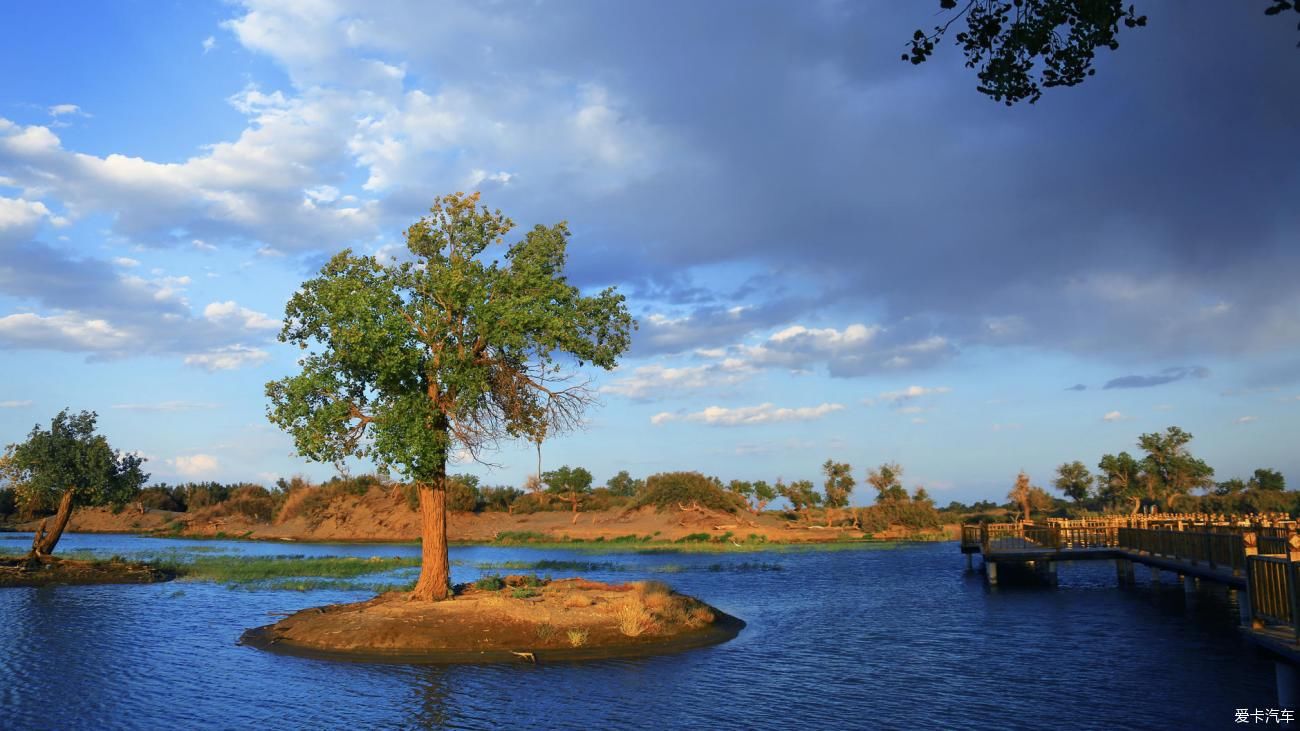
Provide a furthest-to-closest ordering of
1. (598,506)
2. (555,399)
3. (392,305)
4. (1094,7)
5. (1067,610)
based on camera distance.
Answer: (598,506)
(1067,610)
(555,399)
(392,305)
(1094,7)

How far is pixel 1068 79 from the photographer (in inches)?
470

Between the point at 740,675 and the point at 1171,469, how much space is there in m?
88.4

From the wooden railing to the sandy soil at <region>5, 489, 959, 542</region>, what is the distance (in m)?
69.8

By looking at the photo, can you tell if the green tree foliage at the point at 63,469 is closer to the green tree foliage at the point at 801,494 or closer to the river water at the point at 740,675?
the river water at the point at 740,675

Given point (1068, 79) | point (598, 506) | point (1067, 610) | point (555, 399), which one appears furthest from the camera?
point (598, 506)

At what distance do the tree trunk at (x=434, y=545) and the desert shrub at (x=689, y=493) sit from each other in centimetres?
7047

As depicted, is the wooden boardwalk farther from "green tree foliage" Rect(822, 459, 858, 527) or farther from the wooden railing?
"green tree foliage" Rect(822, 459, 858, 527)

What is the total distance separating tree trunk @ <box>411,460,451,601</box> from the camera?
27.6 m

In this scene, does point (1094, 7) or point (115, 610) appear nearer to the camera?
point (1094, 7)

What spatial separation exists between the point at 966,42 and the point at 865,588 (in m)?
35.3

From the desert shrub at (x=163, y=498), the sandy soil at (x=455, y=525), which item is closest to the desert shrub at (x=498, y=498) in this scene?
the sandy soil at (x=455, y=525)

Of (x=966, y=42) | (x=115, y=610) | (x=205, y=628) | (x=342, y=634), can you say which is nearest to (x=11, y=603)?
(x=115, y=610)

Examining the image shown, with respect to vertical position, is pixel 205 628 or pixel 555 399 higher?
pixel 555 399

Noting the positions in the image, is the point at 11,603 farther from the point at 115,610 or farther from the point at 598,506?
the point at 598,506
